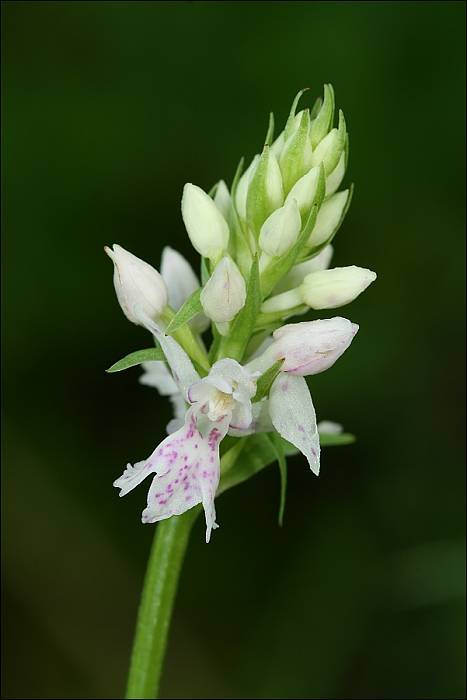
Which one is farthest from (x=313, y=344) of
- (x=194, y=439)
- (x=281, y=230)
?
(x=194, y=439)

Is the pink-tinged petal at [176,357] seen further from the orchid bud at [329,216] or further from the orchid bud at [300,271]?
the orchid bud at [329,216]

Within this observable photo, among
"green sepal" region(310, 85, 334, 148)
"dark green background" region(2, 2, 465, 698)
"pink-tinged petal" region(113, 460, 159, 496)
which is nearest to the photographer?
"pink-tinged petal" region(113, 460, 159, 496)

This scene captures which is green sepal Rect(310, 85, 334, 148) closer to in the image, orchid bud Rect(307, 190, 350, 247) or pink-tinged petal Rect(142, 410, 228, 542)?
orchid bud Rect(307, 190, 350, 247)

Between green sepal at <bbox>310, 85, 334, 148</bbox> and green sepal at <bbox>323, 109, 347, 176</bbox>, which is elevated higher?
green sepal at <bbox>310, 85, 334, 148</bbox>

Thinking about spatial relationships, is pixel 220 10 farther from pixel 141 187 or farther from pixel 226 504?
pixel 226 504

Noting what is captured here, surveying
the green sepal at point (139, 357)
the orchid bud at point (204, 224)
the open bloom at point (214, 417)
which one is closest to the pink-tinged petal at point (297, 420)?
the open bloom at point (214, 417)

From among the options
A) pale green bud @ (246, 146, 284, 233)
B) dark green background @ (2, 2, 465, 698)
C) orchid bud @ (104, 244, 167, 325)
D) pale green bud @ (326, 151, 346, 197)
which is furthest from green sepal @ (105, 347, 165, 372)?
dark green background @ (2, 2, 465, 698)
